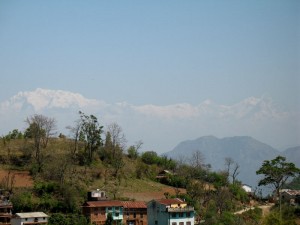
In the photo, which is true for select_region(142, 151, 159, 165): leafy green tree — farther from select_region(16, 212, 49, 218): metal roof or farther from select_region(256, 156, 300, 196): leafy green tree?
select_region(16, 212, 49, 218): metal roof

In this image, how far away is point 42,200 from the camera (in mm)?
49469

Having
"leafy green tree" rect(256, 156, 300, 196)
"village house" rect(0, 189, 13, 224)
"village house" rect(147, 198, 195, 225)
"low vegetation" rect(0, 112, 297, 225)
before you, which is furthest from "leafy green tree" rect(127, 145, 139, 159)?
"village house" rect(0, 189, 13, 224)

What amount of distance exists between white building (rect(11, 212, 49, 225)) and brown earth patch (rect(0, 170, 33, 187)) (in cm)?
776

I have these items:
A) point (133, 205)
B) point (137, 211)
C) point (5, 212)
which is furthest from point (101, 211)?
point (5, 212)

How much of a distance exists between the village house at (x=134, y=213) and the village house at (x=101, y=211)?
27.8 inches

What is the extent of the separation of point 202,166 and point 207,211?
15998 millimetres

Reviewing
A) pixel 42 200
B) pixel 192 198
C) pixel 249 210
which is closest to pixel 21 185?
pixel 42 200

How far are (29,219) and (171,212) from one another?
40.5 feet

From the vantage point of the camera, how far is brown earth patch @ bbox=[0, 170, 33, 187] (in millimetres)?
52812

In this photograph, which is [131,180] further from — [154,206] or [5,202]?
[5,202]

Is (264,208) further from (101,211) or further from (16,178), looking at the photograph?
(16,178)

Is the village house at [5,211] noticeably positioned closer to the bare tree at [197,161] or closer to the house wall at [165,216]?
the house wall at [165,216]

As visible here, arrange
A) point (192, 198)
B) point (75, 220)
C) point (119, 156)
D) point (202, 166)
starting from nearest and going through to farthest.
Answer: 1. point (75, 220)
2. point (192, 198)
3. point (119, 156)
4. point (202, 166)

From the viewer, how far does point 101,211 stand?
155 feet
